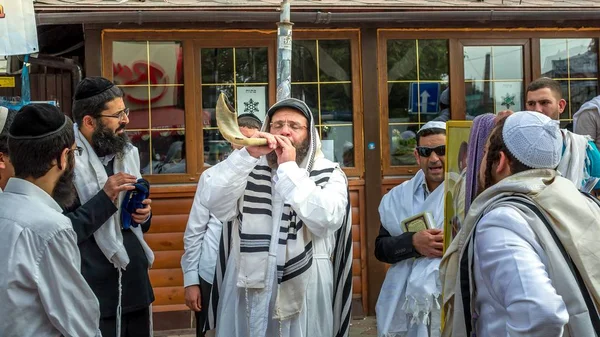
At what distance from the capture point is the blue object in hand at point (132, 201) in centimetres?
440

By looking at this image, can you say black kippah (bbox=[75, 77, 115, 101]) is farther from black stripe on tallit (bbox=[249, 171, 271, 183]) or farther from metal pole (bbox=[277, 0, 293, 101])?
metal pole (bbox=[277, 0, 293, 101])

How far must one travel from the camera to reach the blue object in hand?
4.40 meters

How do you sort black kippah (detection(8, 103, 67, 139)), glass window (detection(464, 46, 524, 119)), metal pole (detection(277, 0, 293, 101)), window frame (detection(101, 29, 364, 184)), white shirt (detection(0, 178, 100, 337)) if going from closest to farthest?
1. white shirt (detection(0, 178, 100, 337))
2. black kippah (detection(8, 103, 67, 139))
3. metal pole (detection(277, 0, 293, 101))
4. window frame (detection(101, 29, 364, 184))
5. glass window (detection(464, 46, 524, 119))

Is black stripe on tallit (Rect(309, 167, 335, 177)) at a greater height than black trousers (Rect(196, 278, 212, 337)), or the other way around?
black stripe on tallit (Rect(309, 167, 335, 177))

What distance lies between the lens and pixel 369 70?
26.6ft

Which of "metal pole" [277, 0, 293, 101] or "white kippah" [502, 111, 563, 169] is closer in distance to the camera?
"white kippah" [502, 111, 563, 169]

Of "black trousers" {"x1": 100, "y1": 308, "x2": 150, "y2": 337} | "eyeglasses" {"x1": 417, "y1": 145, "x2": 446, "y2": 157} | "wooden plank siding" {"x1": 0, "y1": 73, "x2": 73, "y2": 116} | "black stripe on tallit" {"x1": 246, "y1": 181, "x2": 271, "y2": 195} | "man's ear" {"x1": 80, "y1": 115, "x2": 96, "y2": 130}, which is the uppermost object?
"wooden plank siding" {"x1": 0, "y1": 73, "x2": 73, "y2": 116}

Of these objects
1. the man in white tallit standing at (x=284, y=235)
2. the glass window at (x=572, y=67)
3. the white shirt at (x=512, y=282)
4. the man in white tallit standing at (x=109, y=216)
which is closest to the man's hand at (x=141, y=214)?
the man in white tallit standing at (x=109, y=216)

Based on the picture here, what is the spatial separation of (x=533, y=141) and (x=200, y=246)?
279 cm

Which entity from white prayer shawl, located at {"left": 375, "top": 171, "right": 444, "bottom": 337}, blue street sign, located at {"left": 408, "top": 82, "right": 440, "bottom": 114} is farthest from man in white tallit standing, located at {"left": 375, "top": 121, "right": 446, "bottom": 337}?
blue street sign, located at {"left": 408, "top": 82, "right": 440, "bottom": 114}

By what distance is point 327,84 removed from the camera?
26.8ft

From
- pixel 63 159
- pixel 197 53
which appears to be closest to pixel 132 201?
pixel 63 159

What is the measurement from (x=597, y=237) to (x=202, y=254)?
2.88 m

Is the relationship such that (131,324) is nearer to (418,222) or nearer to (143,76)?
(418,222)
